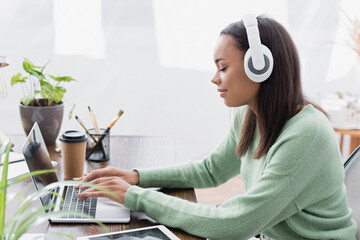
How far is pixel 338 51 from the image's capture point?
3146mm

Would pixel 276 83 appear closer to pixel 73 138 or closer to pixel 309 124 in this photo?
pixel 309 124

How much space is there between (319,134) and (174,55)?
192 cm

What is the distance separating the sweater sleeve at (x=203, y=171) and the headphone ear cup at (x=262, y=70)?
311 mm

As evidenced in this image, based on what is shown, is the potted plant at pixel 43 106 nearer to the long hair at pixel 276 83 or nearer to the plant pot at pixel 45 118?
the plant pot at pixel 45 118

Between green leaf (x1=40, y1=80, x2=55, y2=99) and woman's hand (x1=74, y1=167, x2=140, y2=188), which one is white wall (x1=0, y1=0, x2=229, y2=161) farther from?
woman's hand (x1=74, y1=167, x2=140, y2=188)

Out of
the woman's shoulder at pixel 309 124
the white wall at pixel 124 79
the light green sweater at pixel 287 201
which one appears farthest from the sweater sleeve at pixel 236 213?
the white wall at pixel 124 79

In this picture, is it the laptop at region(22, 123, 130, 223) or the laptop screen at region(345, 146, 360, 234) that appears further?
the laptop screen at region(345, 146, 360, 234)

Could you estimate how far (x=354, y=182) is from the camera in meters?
1.31

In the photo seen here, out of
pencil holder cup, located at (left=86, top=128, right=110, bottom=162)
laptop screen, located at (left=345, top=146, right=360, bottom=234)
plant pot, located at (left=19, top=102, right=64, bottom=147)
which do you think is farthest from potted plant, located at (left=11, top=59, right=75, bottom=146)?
laptop screen, located at (left=345, top=146, right=360, bottom=234)

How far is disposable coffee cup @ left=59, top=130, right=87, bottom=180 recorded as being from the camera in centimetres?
132

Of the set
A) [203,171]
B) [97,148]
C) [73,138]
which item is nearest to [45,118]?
[97,148]

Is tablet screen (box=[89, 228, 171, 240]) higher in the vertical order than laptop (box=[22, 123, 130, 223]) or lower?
lower

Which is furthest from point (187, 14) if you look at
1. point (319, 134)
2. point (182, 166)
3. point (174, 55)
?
point (319, 134)

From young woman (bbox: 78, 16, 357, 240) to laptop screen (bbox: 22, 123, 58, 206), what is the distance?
0.29ft
